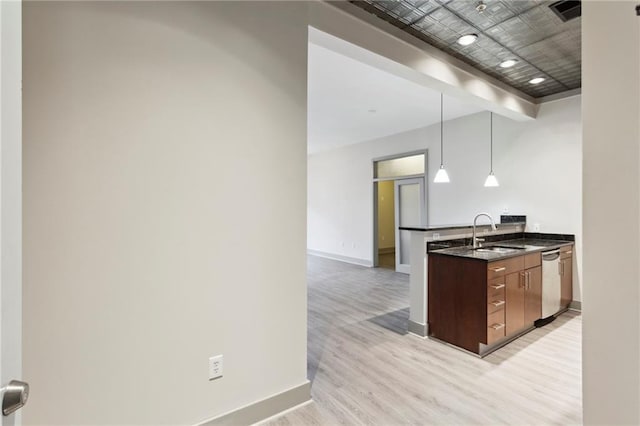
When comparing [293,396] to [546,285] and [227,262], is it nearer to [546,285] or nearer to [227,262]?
[227,262]

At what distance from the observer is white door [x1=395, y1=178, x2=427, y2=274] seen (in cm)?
639

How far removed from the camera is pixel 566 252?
4.14 meters

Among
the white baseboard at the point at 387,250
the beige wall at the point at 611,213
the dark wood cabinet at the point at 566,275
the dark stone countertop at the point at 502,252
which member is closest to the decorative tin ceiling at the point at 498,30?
the beige wall at the point at 611,213

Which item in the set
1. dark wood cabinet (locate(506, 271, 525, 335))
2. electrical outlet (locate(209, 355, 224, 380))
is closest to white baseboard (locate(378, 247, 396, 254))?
dark wood cabinet (locate(506, 271, 525, 335))

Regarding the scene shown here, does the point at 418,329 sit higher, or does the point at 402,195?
the point at 402,195

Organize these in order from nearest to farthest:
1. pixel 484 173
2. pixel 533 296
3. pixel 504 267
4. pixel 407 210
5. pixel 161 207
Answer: pixel 161 207, pixel 504 267, pixel 533 296, pixel 484 173, pixel 407 210

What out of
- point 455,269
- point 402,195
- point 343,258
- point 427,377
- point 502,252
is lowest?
point 427,377

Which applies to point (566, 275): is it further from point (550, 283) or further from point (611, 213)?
point (611, 213)

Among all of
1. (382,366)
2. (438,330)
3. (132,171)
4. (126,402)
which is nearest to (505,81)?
(438,330)

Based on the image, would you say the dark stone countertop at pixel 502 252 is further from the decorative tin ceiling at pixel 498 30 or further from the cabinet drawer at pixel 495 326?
the decorative tin ceiling at pixel 498 30
